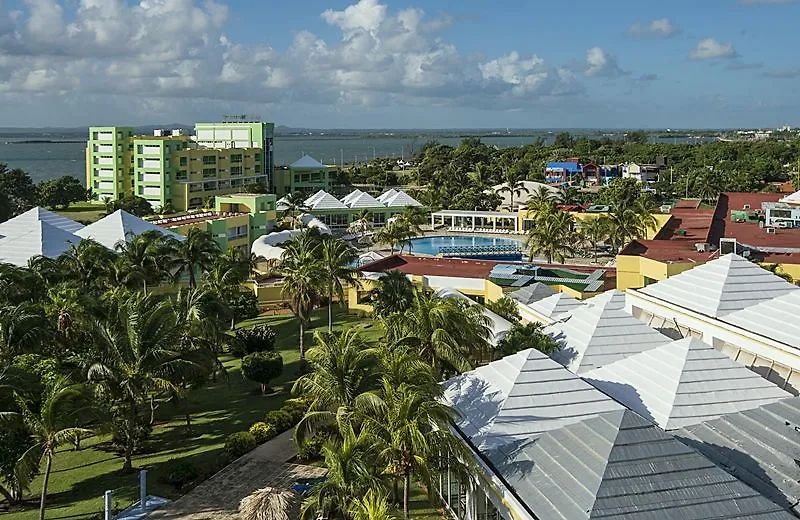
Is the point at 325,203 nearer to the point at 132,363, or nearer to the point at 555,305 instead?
the point at 555,305

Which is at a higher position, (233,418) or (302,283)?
(302,283)

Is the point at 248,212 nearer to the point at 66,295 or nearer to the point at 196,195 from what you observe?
the point at 196,195

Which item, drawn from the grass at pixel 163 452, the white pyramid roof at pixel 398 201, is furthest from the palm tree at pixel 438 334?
the white pyramid roof at pixel 398 201

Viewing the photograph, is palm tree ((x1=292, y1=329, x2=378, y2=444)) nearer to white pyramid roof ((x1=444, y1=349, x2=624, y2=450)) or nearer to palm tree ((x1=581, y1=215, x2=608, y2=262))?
white pyramid roof ((x1=444, y1=349, x2=624, y2=450))

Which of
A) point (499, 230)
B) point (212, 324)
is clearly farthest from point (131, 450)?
point (499, 230)

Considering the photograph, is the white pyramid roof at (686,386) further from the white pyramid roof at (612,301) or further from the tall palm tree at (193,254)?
the tall palm tree at (193,254)

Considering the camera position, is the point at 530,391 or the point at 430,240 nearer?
the point at 530,391
